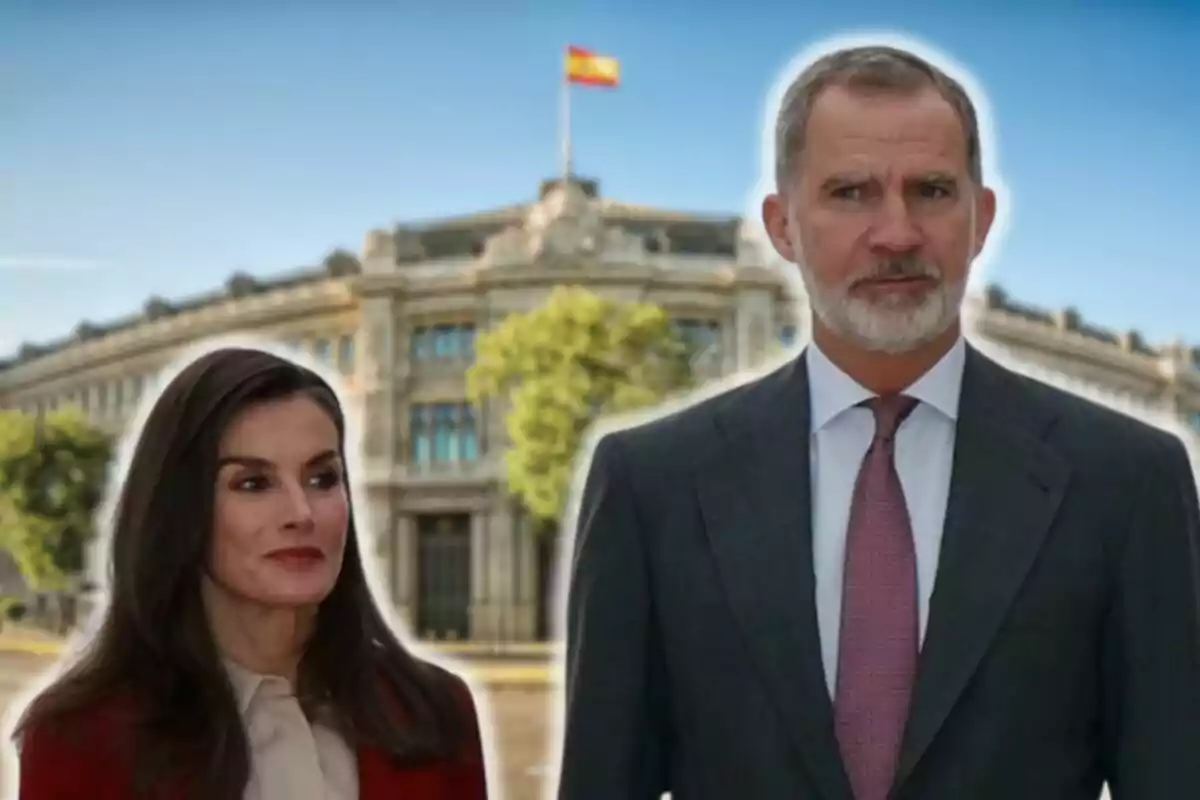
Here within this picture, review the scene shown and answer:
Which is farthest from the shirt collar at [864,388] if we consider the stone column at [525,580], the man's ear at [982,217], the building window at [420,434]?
the building window at [420,434]

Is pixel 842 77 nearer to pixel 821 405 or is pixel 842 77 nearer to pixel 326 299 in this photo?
pixel 821 405

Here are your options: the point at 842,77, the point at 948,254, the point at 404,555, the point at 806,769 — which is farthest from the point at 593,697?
the point at 404,555

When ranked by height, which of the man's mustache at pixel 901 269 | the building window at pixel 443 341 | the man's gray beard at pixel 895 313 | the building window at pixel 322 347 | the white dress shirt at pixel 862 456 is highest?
the building window at pixel 443 341

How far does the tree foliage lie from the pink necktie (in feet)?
25.5

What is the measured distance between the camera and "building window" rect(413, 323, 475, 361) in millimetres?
13164

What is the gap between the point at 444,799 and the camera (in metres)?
1.83

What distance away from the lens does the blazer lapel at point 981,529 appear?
5.06ft

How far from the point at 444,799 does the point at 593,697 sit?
1.02 ft

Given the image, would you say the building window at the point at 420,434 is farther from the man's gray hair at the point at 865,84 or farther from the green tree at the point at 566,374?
the man's gray hair at the point at 865,84

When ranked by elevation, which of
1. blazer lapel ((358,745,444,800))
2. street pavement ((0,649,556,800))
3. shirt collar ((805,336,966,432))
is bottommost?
street pavement ((0,649,556,800))

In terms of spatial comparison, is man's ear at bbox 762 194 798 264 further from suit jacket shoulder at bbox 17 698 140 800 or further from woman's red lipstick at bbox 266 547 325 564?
suit jacket shoulder at bbox 17 698 140 800

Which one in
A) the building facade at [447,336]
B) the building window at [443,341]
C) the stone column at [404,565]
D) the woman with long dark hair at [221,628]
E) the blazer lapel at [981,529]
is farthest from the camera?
the building window at [443,341]

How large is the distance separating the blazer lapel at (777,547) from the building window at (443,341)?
1146 centimetres

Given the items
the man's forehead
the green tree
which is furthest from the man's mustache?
the green tree
